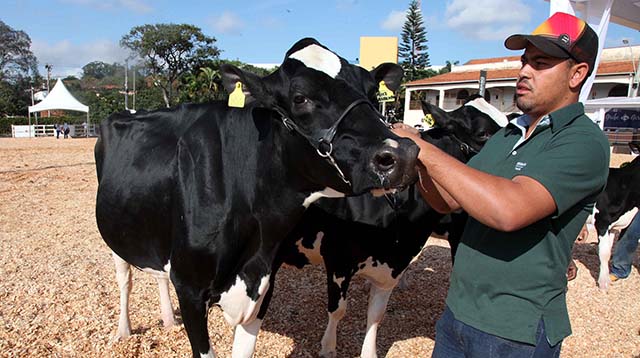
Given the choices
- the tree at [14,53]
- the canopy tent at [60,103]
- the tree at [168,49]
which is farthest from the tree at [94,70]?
the canopy tent at [60,103]

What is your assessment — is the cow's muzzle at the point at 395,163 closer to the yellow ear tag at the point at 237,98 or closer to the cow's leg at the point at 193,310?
the yellow ear tag at the point at 237,98

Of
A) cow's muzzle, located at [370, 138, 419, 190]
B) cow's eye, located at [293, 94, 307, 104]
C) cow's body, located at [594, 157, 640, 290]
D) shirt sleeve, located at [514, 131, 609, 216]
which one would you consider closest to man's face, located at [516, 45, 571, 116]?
shirt sleeve, located at [514, 131, 609, 216]

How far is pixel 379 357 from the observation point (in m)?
4.30

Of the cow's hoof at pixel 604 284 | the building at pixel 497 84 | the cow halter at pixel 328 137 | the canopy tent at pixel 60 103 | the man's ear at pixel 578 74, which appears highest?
the building at pixel 497 84

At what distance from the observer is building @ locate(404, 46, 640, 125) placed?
120 ft

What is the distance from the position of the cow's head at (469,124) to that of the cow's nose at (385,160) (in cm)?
258

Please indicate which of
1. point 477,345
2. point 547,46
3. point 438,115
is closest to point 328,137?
point 547,46

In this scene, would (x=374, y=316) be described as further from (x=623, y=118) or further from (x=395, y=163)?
(x=623, y=118)

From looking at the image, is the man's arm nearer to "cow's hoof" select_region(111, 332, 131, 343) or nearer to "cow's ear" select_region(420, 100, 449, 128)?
"cow's ear" select_region(420, 100, 449, 128)

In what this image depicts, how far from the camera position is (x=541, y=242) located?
1.79 metres

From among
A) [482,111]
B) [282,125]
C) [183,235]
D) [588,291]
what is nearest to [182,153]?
[183,235]

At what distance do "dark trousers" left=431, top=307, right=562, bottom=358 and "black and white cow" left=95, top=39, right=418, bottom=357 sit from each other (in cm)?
69

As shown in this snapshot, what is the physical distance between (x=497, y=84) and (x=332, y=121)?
145ft

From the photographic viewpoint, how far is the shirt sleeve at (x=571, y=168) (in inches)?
63.3
